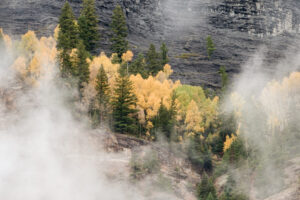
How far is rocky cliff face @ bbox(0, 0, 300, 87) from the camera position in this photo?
10612 centimetres

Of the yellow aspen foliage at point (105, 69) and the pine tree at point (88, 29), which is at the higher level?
the pine tree at point (88, 29)

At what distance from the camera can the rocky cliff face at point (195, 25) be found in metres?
106

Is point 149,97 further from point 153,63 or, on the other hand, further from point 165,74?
point 153,63

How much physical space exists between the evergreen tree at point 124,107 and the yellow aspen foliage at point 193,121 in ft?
28.1

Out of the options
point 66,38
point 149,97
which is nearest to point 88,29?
point 66,38

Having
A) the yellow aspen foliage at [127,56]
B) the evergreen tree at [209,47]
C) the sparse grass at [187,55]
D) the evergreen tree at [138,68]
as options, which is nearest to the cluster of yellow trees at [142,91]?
the evergreen tree at [138,68]


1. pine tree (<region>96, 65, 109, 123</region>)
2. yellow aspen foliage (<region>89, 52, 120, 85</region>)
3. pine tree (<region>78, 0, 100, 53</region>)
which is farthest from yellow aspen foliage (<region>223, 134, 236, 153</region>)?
pine tree (<region>78, 0, 100, 53</region>)

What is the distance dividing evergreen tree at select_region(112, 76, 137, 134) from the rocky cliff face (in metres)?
33.4

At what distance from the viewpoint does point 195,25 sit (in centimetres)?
13438

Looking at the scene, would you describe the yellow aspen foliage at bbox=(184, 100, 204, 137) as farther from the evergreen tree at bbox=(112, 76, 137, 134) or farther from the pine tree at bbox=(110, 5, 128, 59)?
the pine tree at bbox=(110, 5, 128, 59)

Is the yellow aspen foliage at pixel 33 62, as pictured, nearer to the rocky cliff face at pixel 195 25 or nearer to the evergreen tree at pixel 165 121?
the evergreen tree at pixel 165 121

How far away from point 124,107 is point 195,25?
252ft

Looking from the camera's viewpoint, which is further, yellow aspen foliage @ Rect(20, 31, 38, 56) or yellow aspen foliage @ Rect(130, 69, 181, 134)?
yellow aspen foliage @ Rect(20, 31, 38, 56)

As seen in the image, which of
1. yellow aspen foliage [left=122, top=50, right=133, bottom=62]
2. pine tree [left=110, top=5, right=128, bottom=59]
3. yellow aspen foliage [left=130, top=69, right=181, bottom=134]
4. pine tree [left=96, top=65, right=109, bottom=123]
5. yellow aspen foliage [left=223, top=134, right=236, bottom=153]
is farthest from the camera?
pine tree [left=110, top=5, right=128, bottom=59]
